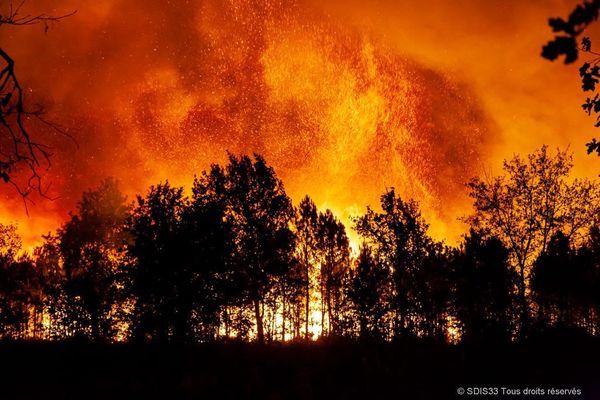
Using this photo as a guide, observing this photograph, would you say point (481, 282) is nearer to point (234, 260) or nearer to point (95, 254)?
point (234, 260)

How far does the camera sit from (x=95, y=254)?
37594 millimetres

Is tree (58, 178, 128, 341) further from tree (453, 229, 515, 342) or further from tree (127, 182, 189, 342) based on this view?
tree (453, 229, 515, 342)

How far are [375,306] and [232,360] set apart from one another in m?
34.5

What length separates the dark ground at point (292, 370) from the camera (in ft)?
43.5

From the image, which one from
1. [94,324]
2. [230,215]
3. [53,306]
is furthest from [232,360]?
[53,306]

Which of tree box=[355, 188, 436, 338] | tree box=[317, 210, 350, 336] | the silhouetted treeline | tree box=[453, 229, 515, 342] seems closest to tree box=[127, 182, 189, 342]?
the silhouetted treeline

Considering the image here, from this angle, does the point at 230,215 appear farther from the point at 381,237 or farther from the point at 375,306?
the point at 375,306

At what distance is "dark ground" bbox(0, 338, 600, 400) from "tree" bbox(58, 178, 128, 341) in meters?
16.3

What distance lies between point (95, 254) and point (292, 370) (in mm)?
28478

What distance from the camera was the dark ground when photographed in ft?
43.5

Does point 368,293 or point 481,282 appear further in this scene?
point 481,282

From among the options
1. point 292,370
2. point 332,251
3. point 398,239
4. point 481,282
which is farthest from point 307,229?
point 292,370

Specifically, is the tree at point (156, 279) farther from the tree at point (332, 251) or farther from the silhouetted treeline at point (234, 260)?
the tree at point (332, 251)

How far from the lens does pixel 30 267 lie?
65375mm
